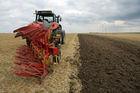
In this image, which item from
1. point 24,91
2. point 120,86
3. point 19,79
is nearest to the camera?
point 24,91

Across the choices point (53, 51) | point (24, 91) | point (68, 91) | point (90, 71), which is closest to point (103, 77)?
point (90, 71)

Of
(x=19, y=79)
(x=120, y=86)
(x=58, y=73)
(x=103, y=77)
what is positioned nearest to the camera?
(x=120, y=86)

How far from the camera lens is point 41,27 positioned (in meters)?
2.87

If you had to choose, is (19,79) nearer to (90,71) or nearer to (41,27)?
(41,27)

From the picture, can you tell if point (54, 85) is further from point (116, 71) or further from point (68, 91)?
point (116, 71)

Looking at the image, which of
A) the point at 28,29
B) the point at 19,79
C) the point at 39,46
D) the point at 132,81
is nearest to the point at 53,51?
the point at 39,46

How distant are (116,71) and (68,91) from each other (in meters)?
1.84

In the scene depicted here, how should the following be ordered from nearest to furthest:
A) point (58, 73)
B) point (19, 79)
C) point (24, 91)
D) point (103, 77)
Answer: point (24, 91) < point (19, 79) < point (103, 77) < point (58, 73)

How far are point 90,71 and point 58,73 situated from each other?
102cm

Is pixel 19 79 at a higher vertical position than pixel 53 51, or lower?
lower

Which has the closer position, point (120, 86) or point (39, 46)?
point (120, 86)

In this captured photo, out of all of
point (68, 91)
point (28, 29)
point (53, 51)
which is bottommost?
point (68, 91)

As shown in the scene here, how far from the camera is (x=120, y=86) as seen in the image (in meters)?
2.52

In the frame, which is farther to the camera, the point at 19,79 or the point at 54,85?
the point at 19,79
